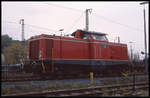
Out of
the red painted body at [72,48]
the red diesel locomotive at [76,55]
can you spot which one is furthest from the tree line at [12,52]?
the red diesel locomotive at [76,55]

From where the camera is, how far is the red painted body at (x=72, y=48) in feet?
44.9

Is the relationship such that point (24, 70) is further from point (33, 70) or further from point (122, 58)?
point (122, 58)

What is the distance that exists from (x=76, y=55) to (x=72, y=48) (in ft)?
2.27

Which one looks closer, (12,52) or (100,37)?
(100,37)

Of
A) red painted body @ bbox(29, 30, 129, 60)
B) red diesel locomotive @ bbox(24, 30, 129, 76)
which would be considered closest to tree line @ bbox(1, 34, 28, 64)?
red painted body @ bbox(29, 30, 129, 60)

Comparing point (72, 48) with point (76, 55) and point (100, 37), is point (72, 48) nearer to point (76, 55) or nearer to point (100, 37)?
point (76, 55)

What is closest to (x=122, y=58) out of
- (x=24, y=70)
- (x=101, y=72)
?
(x=101, y=72)

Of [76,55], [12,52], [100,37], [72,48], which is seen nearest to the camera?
[72,48]

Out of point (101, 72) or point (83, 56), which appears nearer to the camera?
point (83, 56)

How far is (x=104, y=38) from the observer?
17109 millimetres

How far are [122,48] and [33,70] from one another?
9279mm

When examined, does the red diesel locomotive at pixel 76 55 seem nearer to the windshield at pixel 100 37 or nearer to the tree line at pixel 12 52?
the windshield at pixel 100 37

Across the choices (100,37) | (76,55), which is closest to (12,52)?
(100,37)

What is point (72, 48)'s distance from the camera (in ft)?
48.9
